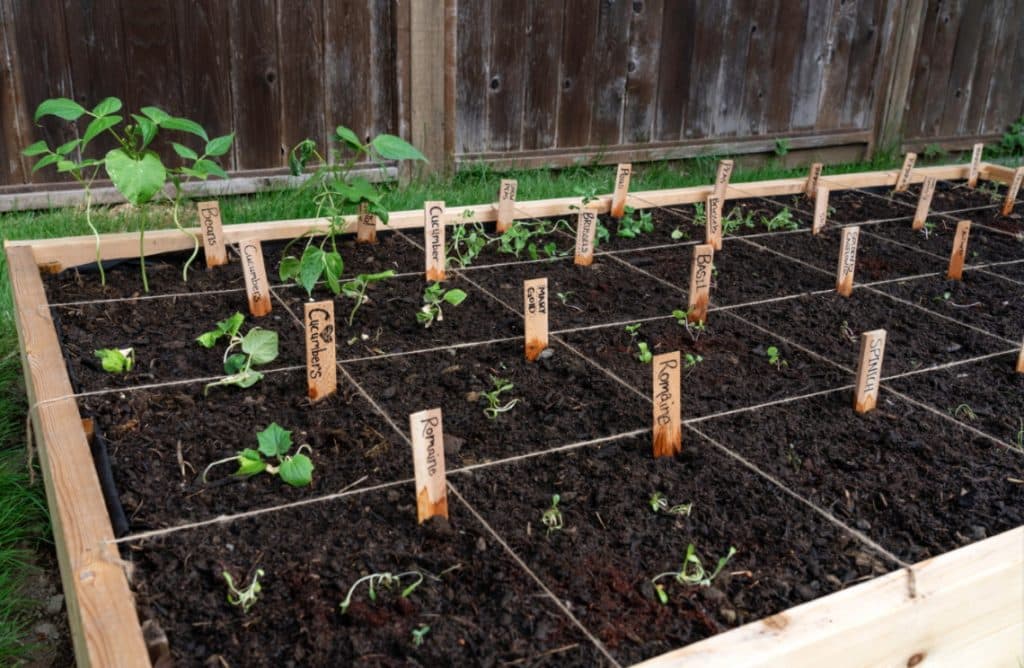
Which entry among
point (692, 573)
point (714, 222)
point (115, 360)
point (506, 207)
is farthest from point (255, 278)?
point (714, 222)

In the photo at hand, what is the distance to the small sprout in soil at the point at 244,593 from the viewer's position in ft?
4.13

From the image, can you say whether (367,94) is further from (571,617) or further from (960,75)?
(960,75)

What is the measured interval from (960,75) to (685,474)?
17.0ft

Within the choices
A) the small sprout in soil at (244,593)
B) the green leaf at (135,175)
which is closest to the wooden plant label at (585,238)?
the green leaf at (135,175)

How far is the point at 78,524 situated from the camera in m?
1.31

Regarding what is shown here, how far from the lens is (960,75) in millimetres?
5750

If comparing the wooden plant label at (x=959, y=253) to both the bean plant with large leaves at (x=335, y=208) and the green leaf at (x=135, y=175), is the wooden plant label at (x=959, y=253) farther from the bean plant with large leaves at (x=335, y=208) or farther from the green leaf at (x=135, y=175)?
the green leaf at (x=135, y=175)

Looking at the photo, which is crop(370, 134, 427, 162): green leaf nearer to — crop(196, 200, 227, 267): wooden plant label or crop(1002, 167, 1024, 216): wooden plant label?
crop(196, 200, 227, 267): wooden plant label

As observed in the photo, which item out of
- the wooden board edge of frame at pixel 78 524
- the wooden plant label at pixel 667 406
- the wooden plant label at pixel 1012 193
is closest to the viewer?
the wooden board edge of frame at pixel 78 524

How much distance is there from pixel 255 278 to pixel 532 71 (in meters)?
2.45

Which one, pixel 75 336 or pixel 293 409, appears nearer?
pixel 293 409

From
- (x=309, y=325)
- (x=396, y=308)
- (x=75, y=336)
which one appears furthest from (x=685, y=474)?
(x=75, y=336)

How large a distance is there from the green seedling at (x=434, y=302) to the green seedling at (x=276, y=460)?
64cm

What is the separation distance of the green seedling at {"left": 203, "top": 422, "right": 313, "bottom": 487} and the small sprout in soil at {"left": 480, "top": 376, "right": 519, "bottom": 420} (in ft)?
1.21
